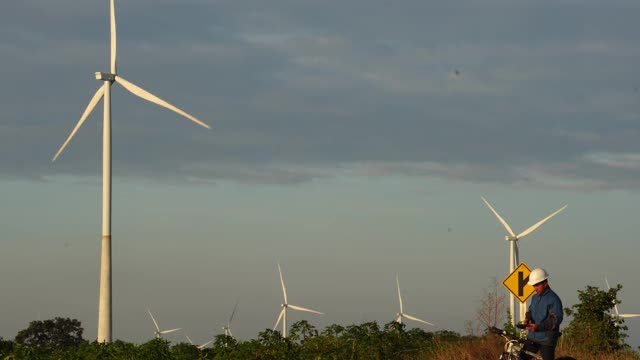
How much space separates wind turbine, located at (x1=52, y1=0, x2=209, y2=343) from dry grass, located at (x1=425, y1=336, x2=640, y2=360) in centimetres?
1151

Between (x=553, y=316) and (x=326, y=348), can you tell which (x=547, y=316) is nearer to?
A: (x=553, y=316)

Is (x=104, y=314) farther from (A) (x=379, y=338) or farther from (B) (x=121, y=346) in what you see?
(A) (x=379, y=338)

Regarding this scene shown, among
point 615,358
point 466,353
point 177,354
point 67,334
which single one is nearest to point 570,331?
point 615,358

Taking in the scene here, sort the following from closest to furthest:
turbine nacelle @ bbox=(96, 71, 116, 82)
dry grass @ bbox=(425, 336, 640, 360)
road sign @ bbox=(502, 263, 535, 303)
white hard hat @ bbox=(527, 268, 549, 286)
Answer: white hard hat @ bbox=(527, 268, 549, 286)
dry grass @ bbox=(425, 336, 640, 360)
road sign @ bbox=(502, 263, 535, 303)
turbine nacelle @ bbox=(96, 71, 116, 82)

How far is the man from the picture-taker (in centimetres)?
1964

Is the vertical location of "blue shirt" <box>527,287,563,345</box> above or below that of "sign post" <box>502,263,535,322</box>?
below

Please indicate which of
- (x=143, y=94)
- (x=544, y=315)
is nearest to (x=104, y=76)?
(x=143, y=94)

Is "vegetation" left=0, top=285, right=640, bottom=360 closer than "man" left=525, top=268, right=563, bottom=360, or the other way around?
"man" left=525, top=268, right=563, bottom=360

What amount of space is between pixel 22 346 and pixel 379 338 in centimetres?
888

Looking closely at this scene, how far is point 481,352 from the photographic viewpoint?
26.1 m

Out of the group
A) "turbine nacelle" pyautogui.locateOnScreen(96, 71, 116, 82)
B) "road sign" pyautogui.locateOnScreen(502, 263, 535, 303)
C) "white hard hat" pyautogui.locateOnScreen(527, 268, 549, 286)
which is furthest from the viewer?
"turbine nacelle" pyautogui.locateOnScreen(96, 71, 116, 82)

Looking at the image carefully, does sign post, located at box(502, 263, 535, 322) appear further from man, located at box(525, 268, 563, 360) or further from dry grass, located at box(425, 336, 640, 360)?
man, located at box(525, 268, 563, 360)

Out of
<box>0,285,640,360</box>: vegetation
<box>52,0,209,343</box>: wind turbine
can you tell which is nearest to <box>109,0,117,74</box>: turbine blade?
<box>52,0,209,343</box>: wind turbine

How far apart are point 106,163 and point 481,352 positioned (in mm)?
18076
